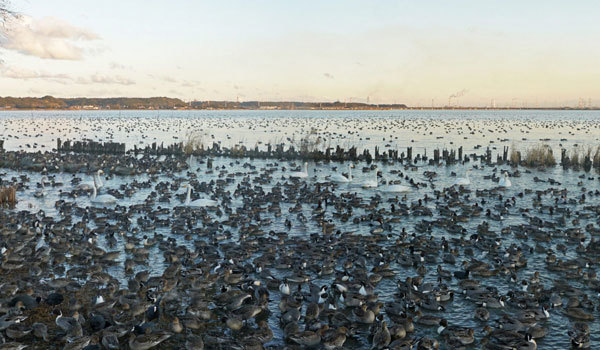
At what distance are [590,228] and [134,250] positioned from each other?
19.6m

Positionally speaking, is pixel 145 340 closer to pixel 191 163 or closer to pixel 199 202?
pixel 199 202

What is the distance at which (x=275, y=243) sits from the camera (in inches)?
778

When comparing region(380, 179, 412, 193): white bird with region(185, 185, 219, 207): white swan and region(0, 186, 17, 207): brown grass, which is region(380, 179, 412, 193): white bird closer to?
region(185, 185, 219, 207): white swan

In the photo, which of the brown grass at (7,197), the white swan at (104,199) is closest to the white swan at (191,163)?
the white swan at (104,199)

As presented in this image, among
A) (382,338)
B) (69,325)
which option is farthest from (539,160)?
(69,325)

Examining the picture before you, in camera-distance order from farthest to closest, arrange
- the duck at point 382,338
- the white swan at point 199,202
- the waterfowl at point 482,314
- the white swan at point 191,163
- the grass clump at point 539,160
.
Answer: the white swan at point 191,163, the grass clump at point 539,160, the white swan at point 199,202, the waterfowl at point 482,314, the duck at point 382,338

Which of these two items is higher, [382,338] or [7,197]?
[7,197]

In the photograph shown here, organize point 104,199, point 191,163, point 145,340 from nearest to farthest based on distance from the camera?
point 145,340, point 104,199, point 191,163

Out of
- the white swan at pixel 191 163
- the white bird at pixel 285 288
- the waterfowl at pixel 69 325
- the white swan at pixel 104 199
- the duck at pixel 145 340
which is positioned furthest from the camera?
the white swan at pixel 191 163

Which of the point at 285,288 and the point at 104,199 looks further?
the point at 104,199

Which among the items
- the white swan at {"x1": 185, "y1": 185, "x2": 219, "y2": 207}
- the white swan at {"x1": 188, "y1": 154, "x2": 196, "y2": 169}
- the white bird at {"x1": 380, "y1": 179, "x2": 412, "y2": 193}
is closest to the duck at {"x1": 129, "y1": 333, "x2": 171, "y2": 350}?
the white swan at {"x1": 185, "y1": 185, "x2": 219, "y2": 207}

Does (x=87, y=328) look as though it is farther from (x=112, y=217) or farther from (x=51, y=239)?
(x=112, y=217)

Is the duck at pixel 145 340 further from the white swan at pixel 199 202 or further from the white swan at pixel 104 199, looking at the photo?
the white swan at pixel 104 199

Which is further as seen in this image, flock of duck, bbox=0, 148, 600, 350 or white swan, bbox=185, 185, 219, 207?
white swan, bbox=185, 185, 219, 207
